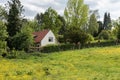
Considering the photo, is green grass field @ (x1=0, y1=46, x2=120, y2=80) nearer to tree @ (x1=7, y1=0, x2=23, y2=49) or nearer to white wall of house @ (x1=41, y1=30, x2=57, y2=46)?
tree @ (x1=7, y1=0, x2=23, y2=49)

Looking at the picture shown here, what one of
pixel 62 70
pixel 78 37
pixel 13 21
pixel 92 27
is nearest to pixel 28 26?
pixel 13 21

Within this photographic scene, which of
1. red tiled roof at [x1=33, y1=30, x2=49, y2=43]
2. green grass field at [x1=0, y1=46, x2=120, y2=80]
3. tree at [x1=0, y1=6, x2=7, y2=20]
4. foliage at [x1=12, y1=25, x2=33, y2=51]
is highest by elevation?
tree at [x1=0, y1=6, x2=7, y2=20]

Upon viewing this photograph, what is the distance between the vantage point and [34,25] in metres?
128

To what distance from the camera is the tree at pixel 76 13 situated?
103188 mm

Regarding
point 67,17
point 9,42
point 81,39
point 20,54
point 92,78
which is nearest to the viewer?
point 92,78

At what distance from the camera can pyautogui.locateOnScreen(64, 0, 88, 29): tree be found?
103188 mm

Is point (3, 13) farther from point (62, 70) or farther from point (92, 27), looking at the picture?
point (92, 27)

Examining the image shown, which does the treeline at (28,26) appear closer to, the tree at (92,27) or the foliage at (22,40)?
the foliage at (22,40)

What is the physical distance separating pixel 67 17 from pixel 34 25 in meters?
27.9

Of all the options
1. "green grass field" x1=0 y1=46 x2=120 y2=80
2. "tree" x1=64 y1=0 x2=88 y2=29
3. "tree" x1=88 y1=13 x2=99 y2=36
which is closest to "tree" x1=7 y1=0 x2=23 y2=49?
"green grass field" x1=0 y1=46 x2=120 y2=80

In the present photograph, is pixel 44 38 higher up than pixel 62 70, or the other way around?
pixel 44 38

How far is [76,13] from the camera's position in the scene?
10425 cm

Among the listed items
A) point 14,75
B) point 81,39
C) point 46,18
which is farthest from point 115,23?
point 14,75

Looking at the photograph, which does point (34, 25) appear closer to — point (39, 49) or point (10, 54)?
point (39, 49)
